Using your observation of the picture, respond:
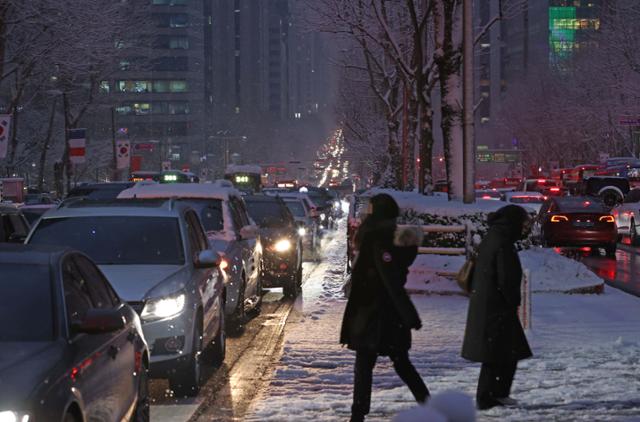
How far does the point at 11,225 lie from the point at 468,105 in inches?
374

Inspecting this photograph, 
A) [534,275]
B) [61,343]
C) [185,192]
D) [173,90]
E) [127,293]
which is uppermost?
[173,90]

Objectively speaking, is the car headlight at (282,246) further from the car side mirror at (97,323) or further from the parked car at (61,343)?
the car side mirror at (97,323)

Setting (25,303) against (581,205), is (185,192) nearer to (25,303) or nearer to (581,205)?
(25,303)

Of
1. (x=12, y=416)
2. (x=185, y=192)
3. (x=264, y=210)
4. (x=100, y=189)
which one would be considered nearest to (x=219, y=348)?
(x=185, y=192)

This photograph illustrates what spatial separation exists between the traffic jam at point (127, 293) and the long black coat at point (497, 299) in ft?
8.44

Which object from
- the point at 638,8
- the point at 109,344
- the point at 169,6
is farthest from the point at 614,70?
the point at 169,6

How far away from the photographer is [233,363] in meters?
12.7

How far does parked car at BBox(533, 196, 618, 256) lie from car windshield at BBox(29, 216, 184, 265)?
20407 mm

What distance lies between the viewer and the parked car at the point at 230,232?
14.8 metres

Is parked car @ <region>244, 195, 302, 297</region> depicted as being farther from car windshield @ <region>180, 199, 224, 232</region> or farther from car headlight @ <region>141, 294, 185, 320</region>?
car headlight @ <region>141, 294, 185, 320</region>

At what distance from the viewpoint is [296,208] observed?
32125 mm

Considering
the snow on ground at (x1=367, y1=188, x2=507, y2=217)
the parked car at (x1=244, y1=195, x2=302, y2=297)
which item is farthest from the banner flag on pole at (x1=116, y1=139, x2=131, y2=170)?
the parked car at (x1=244, y1=195, x2=302, y2=297)

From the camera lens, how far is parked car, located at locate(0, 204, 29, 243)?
1625 cm

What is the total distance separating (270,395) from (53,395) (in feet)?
15.9
